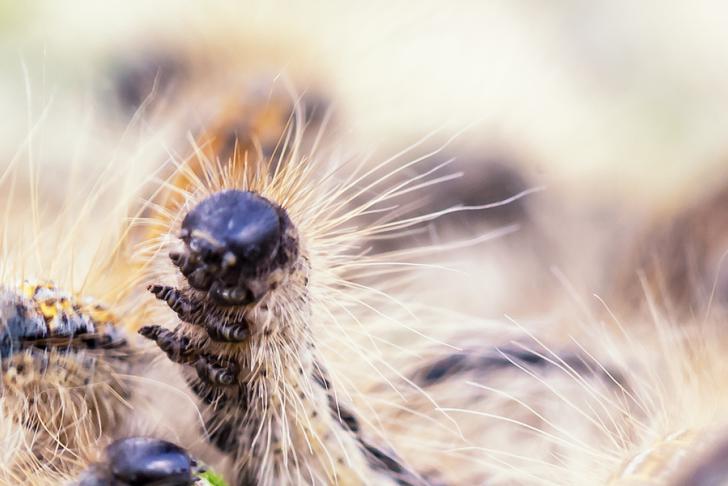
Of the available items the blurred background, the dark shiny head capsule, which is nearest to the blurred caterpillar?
the dark shiny head capsule

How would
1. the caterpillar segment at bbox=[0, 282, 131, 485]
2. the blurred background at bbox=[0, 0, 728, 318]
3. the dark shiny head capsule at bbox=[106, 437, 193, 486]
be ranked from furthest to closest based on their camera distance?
the blurred background at bbox=[0, 0, 728, 318], the caterpillar segment at bbox=[0, 282, 131, 485], the dark shiny head capsule at bbox=[106, 437, 193, 486]

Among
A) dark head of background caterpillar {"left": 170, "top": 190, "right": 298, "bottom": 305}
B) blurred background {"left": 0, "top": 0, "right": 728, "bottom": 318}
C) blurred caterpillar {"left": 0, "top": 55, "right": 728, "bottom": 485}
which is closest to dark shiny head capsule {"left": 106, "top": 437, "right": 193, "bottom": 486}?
blurred caterpillar {"left": 0, "top": 55, "right": 728, "bottom": 485}

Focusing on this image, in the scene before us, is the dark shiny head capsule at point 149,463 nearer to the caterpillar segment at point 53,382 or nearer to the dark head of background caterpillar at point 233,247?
the caterpillar segment at point 53,382

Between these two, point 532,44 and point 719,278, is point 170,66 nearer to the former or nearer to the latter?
point 532,44

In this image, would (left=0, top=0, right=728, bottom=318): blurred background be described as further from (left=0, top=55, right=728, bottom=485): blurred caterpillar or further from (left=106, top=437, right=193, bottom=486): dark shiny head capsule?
(left=106, top=437, right=193, bottom=486): dark shiny head capsule

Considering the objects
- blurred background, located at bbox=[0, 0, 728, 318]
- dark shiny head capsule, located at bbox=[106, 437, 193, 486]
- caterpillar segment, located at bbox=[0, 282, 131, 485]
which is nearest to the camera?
dark shiny head capsule, located at bbox=[106, 437, 193, 486]

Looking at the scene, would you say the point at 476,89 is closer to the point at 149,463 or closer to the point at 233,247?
the point at 233,247

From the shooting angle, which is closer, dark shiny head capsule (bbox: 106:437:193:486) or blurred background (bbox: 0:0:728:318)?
dark shiny head capsule (bbox: 106:437:193:486)

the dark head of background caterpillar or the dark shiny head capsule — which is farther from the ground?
the dark head of background caterpillar
